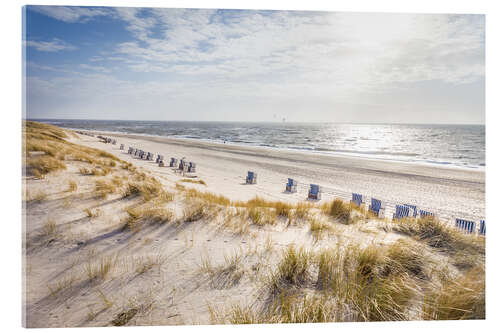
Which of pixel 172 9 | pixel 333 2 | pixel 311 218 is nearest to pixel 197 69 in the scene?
pixel 172 9

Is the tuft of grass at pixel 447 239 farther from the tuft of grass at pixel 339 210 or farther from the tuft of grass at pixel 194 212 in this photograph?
the tuft of grass at pixel 194 212

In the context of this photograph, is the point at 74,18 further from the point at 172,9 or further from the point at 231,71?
the point at 231,71

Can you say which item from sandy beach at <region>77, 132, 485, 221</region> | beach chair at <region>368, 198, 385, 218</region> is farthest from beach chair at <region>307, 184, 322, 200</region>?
beach chair at <region>368, 198, 385, 218</region>

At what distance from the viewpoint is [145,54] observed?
9.57 ft

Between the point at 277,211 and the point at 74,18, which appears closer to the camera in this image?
the point at 74,18

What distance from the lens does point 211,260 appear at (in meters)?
2.22

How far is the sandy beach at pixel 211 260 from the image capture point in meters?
1.86

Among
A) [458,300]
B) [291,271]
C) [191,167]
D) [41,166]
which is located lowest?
[458,300]

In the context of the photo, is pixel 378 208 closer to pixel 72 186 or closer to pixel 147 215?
pixel 147 215

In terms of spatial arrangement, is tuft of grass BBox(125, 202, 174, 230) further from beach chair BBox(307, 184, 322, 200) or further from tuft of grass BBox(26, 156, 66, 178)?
beach chair BBox(307, 184, 322, 200)

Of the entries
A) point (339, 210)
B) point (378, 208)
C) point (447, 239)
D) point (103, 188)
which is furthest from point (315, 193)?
point (103, 188)

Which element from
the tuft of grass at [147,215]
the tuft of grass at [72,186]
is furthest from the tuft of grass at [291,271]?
the tuft of grass at [72,186]

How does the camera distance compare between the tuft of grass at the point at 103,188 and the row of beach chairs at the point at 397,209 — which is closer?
the row of beach chairs at the point at 397,209
